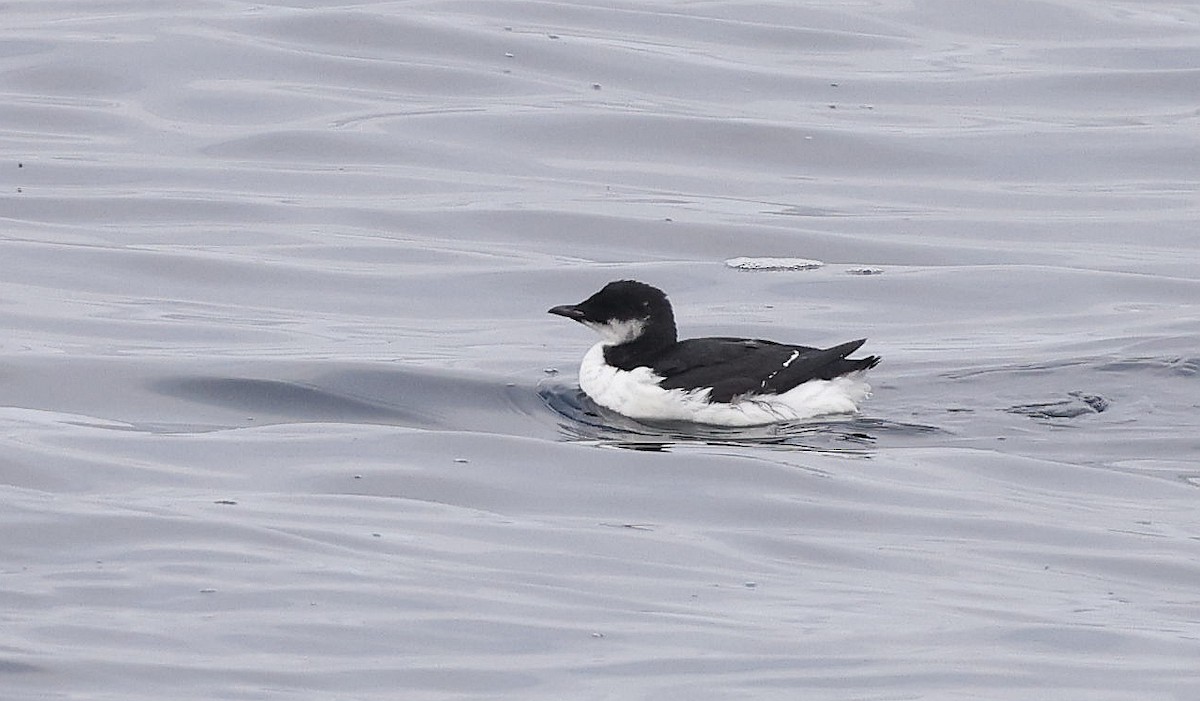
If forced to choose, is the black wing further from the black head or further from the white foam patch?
the white foam patch

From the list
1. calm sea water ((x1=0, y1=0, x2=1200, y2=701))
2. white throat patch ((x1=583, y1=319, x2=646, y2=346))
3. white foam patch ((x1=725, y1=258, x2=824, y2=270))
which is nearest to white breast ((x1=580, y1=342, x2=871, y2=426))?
calm sea water ((x1=0, y1=0, x2=1200, y2=701))

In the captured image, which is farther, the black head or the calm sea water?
the black head

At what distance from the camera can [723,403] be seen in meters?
10.8

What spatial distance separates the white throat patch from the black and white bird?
3 cm

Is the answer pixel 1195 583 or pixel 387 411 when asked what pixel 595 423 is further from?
pixel 1195 583

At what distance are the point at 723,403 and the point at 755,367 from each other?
253 mm

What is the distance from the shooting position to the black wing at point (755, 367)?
422 inches

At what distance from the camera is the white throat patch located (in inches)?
448

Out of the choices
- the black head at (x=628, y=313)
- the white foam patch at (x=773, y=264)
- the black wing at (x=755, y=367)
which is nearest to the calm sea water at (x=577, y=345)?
the white foam patch at (x=773, y=264)

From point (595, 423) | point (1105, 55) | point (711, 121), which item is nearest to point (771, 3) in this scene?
point (1105, 55)

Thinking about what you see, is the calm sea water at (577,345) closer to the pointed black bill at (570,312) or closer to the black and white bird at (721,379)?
the black and white bird at (721,379)

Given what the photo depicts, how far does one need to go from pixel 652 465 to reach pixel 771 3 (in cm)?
1516

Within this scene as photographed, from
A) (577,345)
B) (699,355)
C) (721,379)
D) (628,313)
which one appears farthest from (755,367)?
(577,345)

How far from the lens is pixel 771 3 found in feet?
78.8
